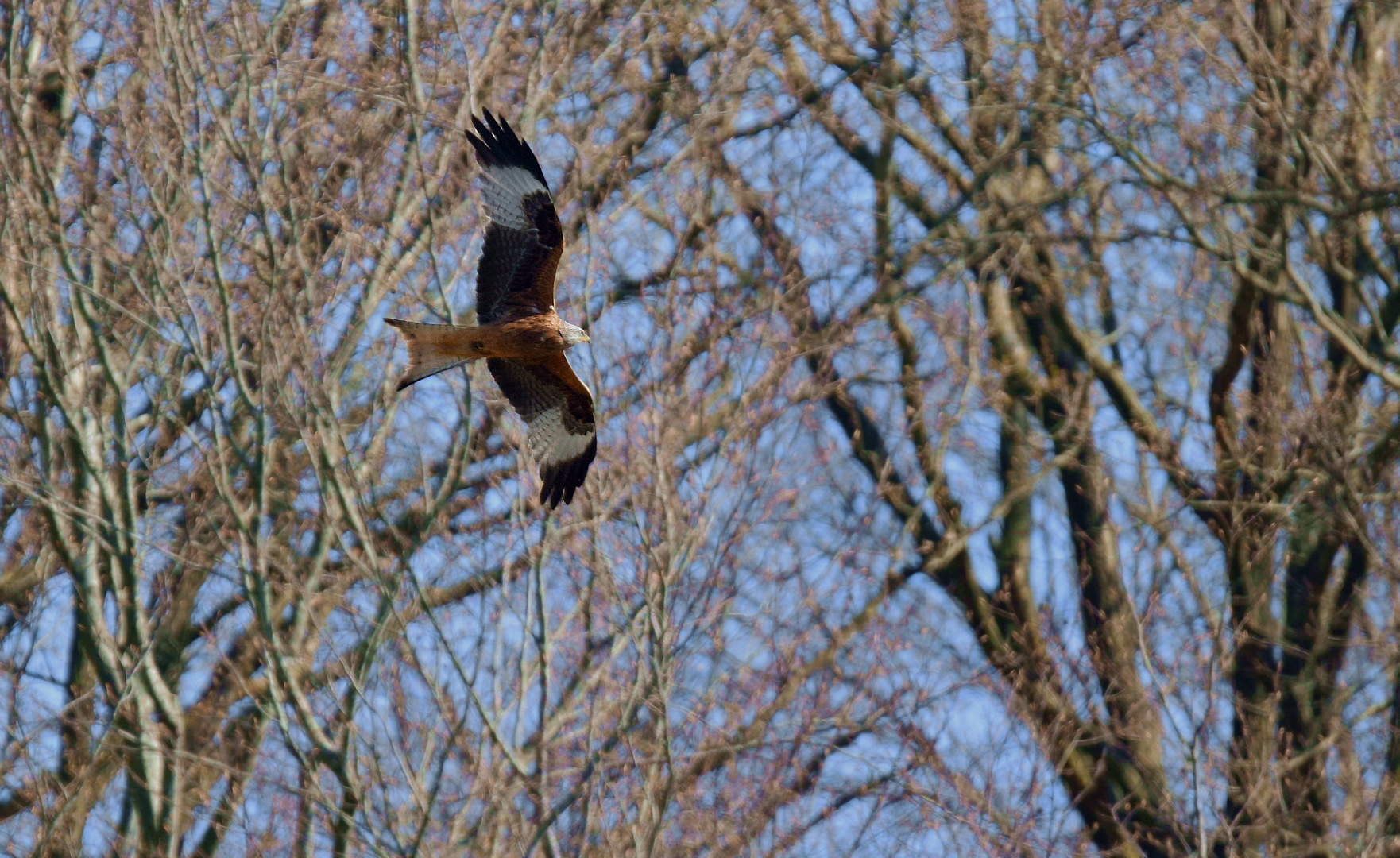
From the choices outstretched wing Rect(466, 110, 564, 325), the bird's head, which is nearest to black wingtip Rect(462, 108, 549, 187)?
outstretched wing Rect(466, 110, 564, 325)

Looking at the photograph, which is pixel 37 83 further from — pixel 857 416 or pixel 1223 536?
pixel 1223 536

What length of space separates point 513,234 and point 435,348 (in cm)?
77

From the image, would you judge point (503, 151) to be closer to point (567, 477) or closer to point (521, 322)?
point (521, 322)

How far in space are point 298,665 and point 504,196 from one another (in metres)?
3.81

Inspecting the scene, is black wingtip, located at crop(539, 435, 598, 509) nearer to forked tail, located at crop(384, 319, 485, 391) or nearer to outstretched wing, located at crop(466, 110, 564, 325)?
outstretched wing, located at crop(466, 110, 564, 325)

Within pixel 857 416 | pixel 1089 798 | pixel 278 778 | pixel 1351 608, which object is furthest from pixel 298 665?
pixel 1351 608

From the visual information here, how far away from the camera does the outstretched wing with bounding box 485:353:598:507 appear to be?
8164 mm

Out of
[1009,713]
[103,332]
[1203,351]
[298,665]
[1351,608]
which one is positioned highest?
[1203,351]

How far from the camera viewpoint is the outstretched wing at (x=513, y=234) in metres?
7.41

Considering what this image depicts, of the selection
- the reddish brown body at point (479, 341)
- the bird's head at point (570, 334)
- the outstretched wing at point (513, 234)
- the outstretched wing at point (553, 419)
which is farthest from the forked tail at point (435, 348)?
the outstretched wing at point (553, 419)

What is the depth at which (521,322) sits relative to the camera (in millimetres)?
7289

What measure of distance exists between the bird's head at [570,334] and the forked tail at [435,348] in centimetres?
41

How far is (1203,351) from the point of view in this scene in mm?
13156

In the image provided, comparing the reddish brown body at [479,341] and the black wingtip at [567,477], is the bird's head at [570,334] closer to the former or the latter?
the reddish brown body at [479,341]
